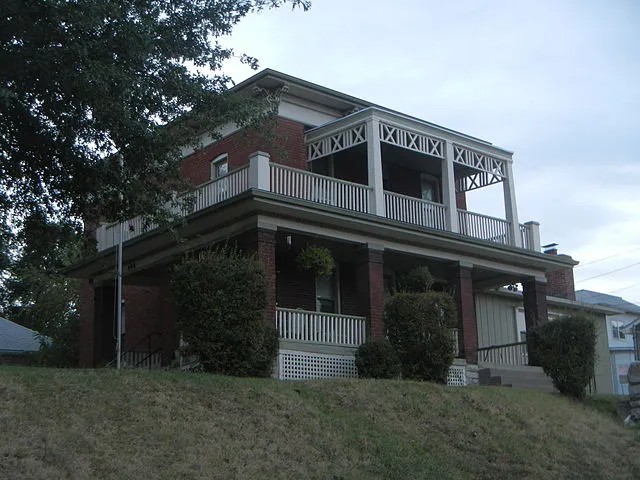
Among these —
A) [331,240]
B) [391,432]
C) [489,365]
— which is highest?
[331,240]

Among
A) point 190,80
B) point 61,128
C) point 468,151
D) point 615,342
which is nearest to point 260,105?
point 190,80

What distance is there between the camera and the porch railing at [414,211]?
23297 mm

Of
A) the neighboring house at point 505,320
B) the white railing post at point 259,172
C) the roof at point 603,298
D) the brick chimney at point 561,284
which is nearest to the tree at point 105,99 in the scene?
the white railing post at point 259,172

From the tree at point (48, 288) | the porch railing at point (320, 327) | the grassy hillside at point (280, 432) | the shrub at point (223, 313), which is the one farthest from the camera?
the porch railing at point (320, 327)

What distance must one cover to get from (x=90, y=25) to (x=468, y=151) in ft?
42.7

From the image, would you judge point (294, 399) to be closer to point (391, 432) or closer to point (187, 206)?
point (391, 432)

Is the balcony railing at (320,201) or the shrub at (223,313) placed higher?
the balcony railing at (320,201)

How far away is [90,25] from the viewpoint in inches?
576

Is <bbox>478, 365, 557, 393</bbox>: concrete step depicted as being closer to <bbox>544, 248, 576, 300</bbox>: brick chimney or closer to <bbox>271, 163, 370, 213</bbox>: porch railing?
<bbox>271, 163, 370, 213</bbox>: porch railing

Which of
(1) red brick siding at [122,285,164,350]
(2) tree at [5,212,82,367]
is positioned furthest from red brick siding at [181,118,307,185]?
(2) tree at [5,212,82,367]

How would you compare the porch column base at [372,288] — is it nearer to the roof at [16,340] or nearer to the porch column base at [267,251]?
the porch column base at [267,251]

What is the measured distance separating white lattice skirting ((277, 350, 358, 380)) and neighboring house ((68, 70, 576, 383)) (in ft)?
0.09

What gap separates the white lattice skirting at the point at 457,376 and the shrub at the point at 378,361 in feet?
8.36

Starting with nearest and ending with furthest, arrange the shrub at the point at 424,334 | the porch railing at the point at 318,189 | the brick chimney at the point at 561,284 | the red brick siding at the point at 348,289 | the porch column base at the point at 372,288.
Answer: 1. the shrub at the point at 424,334
2. the porch railing at the point at 318,189
3. the porch column base at the point at 372,288
4. the red brick siding at the point at 348,289
5. the brick chimney at the point at 561,284
